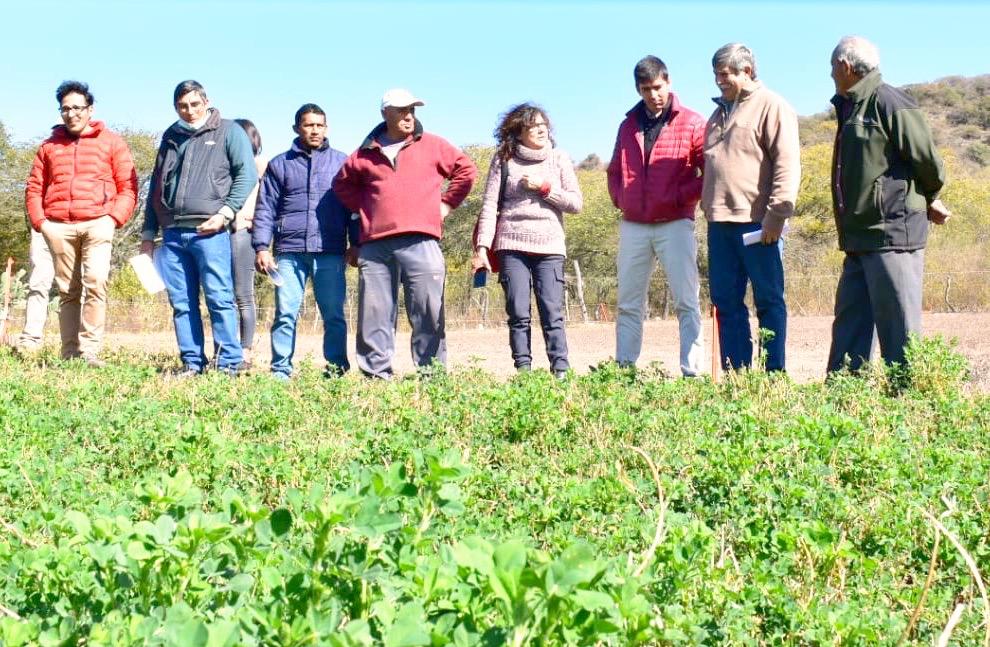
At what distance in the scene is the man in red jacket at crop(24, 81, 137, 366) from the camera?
8367 mm

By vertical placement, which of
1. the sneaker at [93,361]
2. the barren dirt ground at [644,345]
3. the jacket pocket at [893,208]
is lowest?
the barren dirt ground at [644,345]

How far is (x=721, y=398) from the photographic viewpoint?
592 cm

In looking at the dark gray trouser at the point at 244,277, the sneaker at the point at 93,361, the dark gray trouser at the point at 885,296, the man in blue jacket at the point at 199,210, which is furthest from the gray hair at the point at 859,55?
the sneaker at the point at 93,361

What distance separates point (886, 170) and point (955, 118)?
78346 mm

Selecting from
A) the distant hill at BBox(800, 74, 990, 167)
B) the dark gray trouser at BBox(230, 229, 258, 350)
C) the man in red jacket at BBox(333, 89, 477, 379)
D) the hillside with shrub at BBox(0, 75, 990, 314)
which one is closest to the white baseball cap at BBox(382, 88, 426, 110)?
the man in red jacket at BBox(333, 89, 477, 379)

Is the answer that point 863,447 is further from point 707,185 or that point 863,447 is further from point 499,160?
point 499,160

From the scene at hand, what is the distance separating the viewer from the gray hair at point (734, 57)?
6.85 meters

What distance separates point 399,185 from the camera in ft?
24.6

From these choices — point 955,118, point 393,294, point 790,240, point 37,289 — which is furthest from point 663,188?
point 955,118

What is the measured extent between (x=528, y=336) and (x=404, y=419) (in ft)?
7.34

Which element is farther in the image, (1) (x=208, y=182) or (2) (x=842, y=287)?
(1) (x=208, y=182)

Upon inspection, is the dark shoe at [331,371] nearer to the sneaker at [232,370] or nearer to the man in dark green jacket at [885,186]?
the sneaker at [232,370]

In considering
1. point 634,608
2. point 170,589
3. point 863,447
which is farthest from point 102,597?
point 863,447

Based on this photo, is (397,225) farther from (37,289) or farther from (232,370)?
(37,289)
